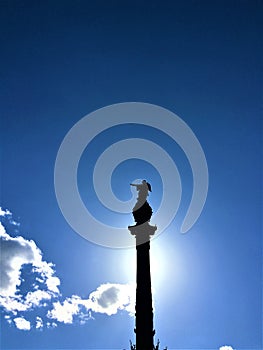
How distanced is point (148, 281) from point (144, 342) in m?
4.18

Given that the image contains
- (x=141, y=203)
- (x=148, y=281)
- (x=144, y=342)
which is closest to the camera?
(x=144, y=342)

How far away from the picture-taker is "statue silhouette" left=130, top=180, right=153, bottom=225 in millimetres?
30984

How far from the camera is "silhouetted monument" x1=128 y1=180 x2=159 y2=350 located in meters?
26.7

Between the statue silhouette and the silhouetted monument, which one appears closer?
the silhouetted monument

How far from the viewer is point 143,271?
29578 mm

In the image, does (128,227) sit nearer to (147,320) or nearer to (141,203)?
(141,203)

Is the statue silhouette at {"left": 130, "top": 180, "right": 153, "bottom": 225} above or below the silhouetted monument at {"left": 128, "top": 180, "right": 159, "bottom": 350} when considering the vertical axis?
above

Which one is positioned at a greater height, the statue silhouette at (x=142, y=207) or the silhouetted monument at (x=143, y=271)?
the statue silhouette at (x=142, y=207)

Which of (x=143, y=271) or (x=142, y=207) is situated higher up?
(x=142, y=207)

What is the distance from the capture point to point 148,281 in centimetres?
2927

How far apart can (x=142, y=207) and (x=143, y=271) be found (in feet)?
15.0

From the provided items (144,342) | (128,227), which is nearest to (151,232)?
(128,227)

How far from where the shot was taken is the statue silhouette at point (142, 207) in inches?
1220

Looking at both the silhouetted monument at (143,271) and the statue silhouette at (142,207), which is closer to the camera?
the silhouetted monument at (143,271)
